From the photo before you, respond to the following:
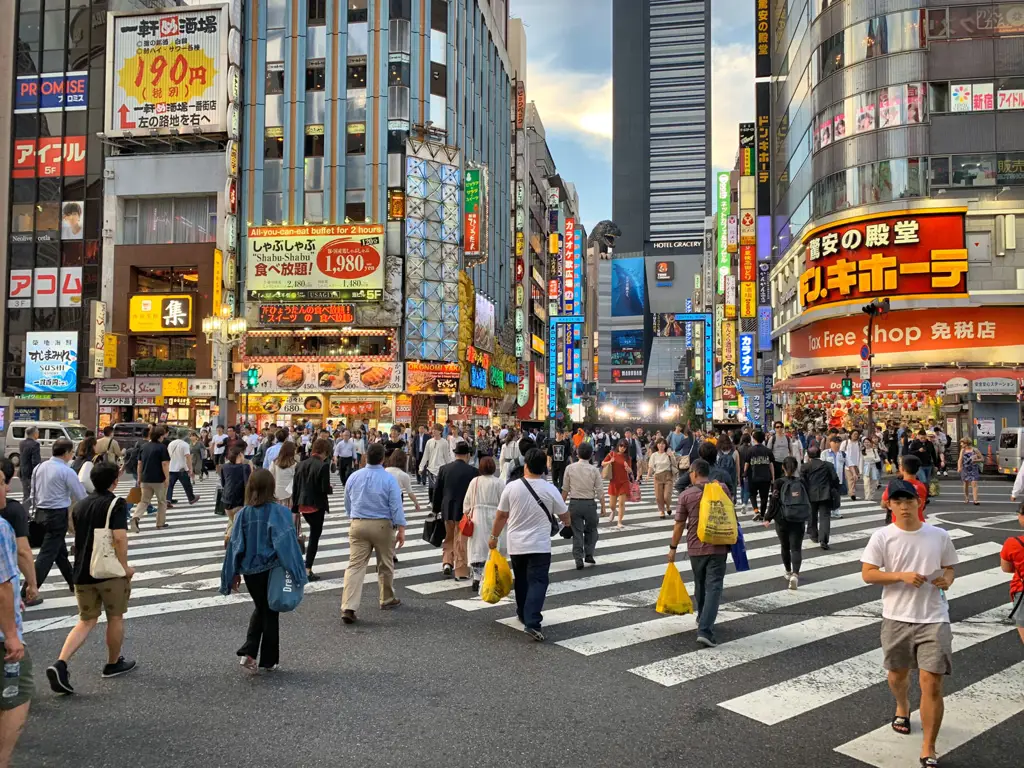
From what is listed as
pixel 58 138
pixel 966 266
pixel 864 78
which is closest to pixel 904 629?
pixel 966 266

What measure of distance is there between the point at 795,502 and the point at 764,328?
46.0m

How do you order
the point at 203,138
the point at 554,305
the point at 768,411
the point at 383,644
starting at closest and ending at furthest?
the point at 383,644, the point at 203,138, the point at 768,411, the point at 554,305

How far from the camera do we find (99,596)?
19.8 ft

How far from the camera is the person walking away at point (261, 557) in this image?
6.21 meters

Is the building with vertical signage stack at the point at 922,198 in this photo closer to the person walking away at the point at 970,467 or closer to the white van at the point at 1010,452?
the white van at the point at 1010,452

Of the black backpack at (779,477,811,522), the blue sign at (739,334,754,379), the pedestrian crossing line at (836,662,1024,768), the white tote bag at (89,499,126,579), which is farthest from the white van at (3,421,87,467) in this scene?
the blue sign at (739,334,754,379)

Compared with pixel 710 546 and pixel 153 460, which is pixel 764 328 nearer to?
pixel 153 460

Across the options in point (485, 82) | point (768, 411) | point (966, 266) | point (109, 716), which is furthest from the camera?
point (485, 82)

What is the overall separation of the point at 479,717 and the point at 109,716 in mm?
2517

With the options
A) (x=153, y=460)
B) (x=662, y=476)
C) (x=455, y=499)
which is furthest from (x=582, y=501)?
(x=153, y=460)

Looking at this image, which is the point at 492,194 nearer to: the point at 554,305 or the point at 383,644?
the point at 554,305

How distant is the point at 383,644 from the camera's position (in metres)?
7.18

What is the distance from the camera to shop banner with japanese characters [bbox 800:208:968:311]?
112 feet

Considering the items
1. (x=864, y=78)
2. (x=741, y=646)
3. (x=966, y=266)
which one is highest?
(x=864, y=78)
